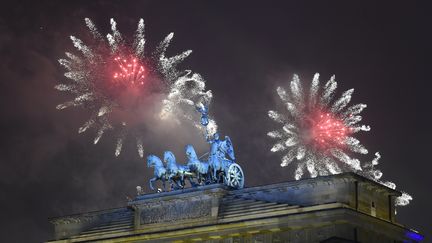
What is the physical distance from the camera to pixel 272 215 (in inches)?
1972

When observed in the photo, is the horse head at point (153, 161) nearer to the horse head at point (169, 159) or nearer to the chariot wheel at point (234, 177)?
the horse head at point (169, 159)

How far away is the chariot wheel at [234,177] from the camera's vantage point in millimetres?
54344

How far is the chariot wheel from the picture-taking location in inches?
2140

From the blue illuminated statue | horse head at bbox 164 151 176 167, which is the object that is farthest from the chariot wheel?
horse head at bbox 164 151 176 167

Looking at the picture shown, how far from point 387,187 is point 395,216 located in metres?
2.19

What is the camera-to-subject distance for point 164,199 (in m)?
55.1

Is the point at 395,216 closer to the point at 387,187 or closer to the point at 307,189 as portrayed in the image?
the point at 387,187

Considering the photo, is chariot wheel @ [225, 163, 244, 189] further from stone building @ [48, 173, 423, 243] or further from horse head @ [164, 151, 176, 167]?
horse head @ [164, 151, 176, 167]

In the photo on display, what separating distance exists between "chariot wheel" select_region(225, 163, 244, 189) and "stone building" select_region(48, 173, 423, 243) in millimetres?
1102

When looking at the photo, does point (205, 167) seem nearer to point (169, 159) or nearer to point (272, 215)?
point (169, 159)

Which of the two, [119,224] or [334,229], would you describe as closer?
[334,229]

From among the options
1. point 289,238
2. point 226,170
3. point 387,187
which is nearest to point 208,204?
point 226,170

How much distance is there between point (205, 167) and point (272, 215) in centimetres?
617

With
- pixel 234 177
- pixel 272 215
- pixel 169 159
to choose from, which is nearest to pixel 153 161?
pixel 169 159
